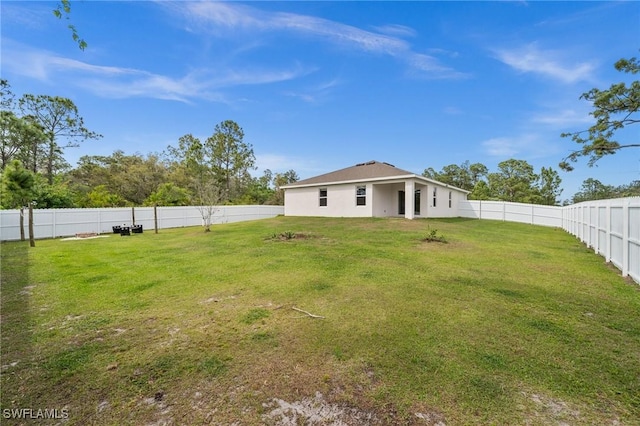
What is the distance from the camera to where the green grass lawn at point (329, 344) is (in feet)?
6.95

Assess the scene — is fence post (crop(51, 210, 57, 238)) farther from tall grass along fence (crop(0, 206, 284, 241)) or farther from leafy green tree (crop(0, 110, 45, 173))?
leafy green tree (crop(0, 110, 45, 173))

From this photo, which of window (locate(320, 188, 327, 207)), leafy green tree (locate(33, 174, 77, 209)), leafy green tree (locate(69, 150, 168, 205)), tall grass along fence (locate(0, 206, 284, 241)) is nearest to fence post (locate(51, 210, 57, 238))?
tall grass along fence (locate(0, 206, 284, 241))

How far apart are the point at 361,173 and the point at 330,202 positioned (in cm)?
303

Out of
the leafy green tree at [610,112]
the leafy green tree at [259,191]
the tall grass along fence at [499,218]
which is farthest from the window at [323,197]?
the leafy green tree at [610,112]

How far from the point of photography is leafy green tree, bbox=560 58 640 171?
58.4ft

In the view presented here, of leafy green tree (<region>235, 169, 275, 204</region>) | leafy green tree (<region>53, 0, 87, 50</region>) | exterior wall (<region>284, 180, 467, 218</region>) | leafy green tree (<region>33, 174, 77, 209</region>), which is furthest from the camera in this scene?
leafy green tree (<region>235, 169, 275, 204</region>)

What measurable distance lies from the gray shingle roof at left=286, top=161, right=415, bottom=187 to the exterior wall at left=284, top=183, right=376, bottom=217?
51 cm

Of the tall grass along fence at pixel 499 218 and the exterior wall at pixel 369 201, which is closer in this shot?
the tall grass along fence at pixel 499 218

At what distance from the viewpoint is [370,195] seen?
1798 cm

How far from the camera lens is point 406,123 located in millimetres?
19500

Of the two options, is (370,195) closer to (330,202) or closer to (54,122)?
(330,202)

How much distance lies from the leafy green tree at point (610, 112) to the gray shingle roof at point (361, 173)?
14.5 m

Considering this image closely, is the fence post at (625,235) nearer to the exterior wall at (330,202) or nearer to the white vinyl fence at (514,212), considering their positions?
the exterior wall at (330,202)

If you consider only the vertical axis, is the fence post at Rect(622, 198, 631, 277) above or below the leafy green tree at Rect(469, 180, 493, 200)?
below
